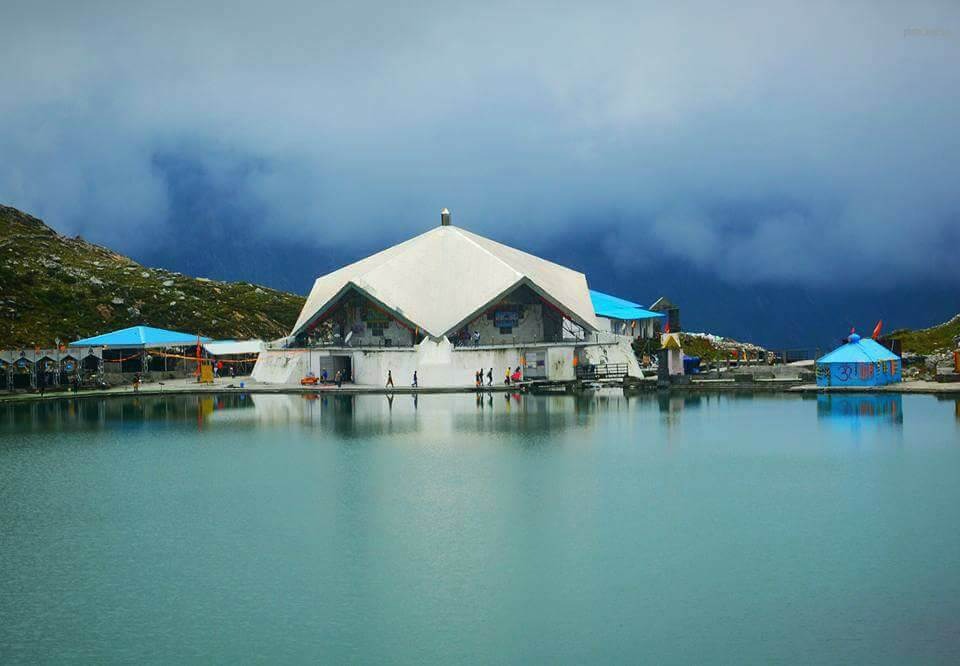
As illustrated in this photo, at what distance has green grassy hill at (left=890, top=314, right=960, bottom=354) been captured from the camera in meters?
58.8

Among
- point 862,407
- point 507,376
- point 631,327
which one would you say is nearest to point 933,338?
point 631,327

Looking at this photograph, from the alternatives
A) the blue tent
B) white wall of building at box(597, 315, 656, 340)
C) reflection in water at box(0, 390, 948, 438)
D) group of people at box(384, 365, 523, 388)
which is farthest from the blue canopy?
the blue tent

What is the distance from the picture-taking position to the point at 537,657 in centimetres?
1416

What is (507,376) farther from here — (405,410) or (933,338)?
(933,338)

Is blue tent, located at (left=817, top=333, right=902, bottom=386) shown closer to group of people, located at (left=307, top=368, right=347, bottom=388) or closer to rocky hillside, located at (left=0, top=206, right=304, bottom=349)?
group of people, located at (left=307, top=368, right=347, bottom=388)

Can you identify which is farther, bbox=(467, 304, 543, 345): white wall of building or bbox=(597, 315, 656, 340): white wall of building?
bbox=(597, 315, 656, 340): white wall of building

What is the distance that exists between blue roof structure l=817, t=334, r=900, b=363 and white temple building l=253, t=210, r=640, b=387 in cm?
1033

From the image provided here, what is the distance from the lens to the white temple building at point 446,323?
49812mm

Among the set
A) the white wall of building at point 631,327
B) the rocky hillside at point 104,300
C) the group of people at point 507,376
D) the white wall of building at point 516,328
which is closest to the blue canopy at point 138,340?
the rocky hillside at point 104,300

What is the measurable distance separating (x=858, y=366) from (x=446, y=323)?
19045 millimetres

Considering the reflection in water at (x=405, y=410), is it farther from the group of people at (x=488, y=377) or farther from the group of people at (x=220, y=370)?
the group of people at (x=220, y=370)

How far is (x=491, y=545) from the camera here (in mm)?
19500

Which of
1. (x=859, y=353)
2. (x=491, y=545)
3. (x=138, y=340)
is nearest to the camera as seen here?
(x=491, y=545)

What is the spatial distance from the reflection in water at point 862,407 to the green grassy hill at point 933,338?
692 inches
